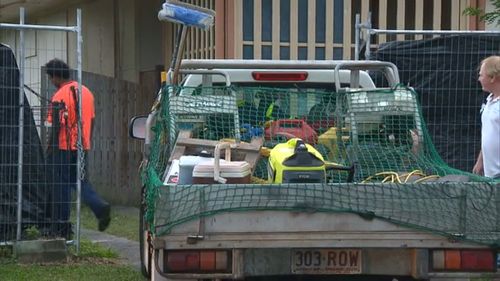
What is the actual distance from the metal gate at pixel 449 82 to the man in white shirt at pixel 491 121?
2792 millimetres

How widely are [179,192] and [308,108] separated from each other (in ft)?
6.95

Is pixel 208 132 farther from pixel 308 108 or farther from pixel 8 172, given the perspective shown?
pixel 8 172

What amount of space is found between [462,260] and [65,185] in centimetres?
494

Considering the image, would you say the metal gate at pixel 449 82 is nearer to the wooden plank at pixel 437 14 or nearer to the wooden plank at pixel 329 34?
the wooden plank at pixel 329 34

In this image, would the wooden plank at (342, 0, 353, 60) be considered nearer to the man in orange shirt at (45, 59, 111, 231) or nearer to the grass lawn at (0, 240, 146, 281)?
the man in orange shirt at (45, 59, 111, 231)

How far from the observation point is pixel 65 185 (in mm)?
8961

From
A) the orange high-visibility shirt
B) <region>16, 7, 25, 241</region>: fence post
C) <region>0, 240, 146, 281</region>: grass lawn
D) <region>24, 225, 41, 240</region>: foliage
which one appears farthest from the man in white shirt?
<region>24, 225, 41, 240</region>: foliage

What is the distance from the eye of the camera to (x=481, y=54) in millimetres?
9219

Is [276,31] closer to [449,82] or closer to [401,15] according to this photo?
[401,15]

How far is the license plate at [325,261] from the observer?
504 centimetres

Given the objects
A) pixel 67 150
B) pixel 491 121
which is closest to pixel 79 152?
pixel 67 150

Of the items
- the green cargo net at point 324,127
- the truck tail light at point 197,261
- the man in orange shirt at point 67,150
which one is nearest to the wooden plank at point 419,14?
the man in orange shirt at point 67,150

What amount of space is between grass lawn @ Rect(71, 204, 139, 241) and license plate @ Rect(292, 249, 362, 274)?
580 cm

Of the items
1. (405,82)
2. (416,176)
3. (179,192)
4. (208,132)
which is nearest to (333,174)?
(416,176)
